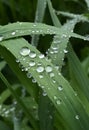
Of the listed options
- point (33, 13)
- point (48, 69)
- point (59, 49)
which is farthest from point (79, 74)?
point (33, 13)

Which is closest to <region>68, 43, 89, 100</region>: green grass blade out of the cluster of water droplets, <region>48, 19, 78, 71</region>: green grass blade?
<region>48, 19, 78, 71</region>: green grass blade

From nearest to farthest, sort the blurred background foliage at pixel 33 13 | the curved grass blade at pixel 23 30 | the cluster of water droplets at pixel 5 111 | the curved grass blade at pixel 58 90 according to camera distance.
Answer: the curved grass blade at pixel 58 90
the curved grass blade at pixel 23 30
the cluster of water droplets at pixel 5 111
the blurred background foliage at pixel 33 13

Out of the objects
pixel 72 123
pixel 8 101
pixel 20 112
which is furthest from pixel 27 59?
pixel 8 101

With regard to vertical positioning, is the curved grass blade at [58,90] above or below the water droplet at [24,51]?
below

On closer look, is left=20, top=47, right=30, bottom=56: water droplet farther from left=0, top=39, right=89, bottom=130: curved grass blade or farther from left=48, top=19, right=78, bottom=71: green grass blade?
left=48, top=19, right=78, bottom=71: green grass blade

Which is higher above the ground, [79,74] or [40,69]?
[40,69]

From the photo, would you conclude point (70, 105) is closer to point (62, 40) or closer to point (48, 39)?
point (62, 40)

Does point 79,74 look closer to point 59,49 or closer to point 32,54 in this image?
point 59,49

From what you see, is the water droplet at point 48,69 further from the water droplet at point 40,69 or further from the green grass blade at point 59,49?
the green grass blade at point 59,49

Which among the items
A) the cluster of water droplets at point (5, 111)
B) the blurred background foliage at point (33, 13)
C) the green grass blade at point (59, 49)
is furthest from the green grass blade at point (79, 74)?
the blurred background foliage at point (33, 13)
